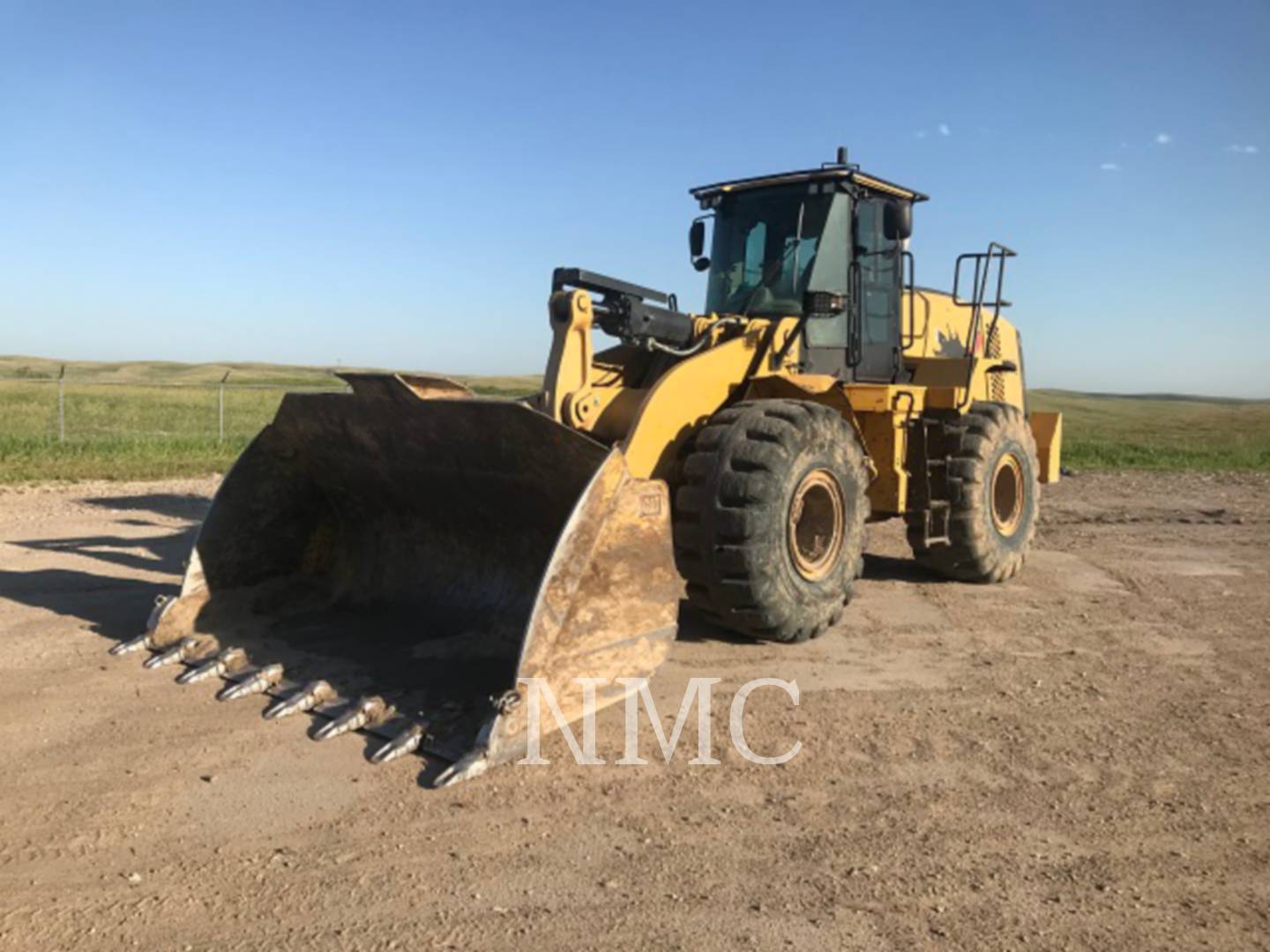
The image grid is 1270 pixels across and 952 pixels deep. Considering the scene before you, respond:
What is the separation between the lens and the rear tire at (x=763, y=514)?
5.68 metres

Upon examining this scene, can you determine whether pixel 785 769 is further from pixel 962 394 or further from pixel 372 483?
pixel 962 394

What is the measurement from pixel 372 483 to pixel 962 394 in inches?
180

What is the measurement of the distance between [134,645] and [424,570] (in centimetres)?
160

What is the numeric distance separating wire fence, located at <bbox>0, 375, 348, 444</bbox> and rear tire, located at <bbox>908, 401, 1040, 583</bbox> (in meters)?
11.9

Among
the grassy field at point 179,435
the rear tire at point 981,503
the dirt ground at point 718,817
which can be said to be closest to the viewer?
the dirt ground at point 718,817

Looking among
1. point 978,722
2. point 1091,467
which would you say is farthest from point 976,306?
point 1091,467

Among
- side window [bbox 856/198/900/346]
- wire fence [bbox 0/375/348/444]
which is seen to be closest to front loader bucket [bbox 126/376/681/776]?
side window [bbox 856/198/900/346]

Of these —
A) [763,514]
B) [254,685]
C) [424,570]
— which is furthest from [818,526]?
[254,685]

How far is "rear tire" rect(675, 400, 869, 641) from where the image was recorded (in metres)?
5.68

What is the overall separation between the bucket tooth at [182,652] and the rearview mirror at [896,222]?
476 centimetres

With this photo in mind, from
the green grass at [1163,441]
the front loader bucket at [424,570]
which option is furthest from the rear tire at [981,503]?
the green grass at [1163,441]

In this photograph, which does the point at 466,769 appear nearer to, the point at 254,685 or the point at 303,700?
the point at 303,700

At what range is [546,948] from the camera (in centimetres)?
310

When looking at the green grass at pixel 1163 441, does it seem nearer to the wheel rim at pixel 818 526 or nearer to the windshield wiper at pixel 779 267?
the windshield wiper at pixel 779 267
